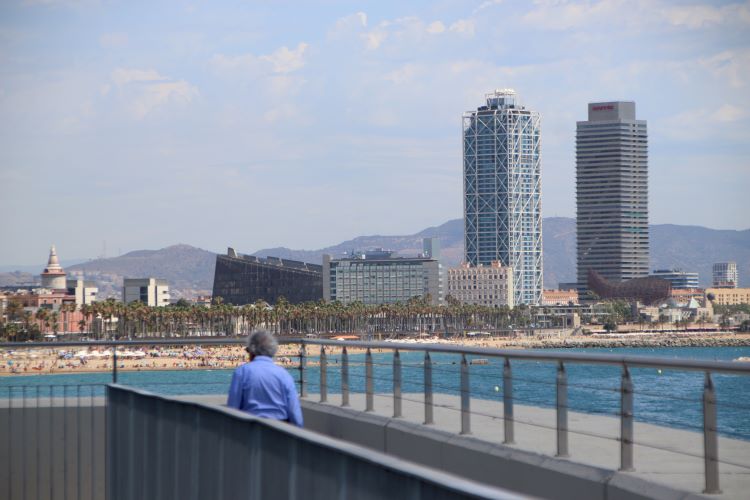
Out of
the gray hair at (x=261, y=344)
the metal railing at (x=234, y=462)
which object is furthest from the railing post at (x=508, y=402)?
the metal railing at (x=234, y=462)

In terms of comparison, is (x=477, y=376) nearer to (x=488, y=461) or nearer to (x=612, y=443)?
(x=488, y=461)

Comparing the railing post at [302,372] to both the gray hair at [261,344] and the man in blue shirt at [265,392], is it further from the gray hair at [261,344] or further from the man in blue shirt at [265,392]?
the man in blue shirt at [265,392]

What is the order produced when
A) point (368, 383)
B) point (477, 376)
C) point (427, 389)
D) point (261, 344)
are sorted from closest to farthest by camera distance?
point (261, 344) < point (477, 376) < point (427, 389) < point (368, 383)

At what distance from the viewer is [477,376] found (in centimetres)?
973

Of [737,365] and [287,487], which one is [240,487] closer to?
[287,487]

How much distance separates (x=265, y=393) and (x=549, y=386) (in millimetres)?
1927

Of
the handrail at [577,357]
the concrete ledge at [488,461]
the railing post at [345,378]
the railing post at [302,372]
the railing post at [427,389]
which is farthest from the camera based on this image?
the railing post at [302,372]

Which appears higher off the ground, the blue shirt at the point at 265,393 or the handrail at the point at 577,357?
the handrail at the point at 577,357

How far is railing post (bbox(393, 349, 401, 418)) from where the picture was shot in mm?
10953

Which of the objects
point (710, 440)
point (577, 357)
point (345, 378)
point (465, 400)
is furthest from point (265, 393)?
point (345, 378)

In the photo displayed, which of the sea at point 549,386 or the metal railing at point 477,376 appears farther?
the sea at point 549,386

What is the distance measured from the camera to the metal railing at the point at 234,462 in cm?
417

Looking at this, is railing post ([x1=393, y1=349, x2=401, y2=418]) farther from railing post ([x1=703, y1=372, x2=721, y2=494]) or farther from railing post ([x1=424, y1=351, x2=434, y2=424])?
railing post ([x1=703, y1=372, x2=721, y2=494])

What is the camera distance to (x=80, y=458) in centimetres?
1343
